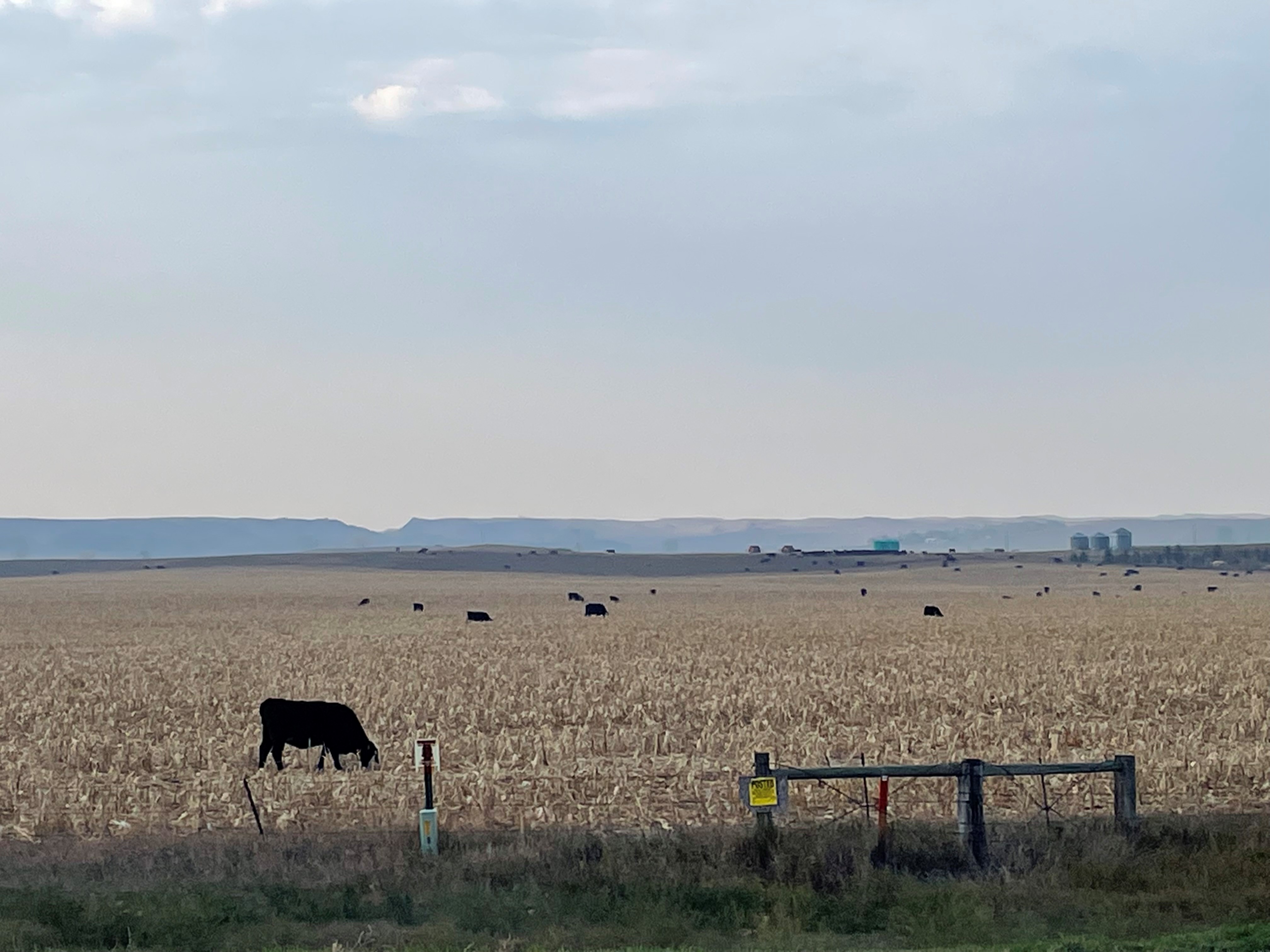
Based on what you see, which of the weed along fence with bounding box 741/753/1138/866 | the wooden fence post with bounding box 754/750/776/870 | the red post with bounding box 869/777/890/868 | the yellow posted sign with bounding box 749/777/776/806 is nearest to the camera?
the wooden fence post with bounding box 754/750/776/870

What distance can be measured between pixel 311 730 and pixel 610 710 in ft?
19.1

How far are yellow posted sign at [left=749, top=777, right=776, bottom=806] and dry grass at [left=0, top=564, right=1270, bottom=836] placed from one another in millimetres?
2672

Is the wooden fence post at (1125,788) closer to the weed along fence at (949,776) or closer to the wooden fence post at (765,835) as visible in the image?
the weed along fence at (949,776)

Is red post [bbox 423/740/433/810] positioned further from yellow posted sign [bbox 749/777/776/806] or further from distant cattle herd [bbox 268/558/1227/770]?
distant cattle herd [bbox 268/558/1227/770]

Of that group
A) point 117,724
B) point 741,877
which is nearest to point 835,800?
point 741,877

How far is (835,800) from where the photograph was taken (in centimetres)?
1588

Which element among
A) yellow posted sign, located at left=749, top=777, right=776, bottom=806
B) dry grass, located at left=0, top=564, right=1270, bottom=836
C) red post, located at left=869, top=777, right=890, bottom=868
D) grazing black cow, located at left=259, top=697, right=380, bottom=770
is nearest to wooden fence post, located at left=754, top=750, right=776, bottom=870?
yellow posted sign, located at left=749, top=777, right=776, bottom=806

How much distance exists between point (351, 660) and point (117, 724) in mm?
10382

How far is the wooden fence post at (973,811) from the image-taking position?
38.7 feet

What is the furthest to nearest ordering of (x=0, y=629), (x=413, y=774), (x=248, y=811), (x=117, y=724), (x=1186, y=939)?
(x=0, y=629) < (x=117, y=724) < (x=413, y=774) < (x=248, y=811) < (x=1186, y=939)

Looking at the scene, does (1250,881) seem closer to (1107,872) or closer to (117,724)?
(1107,872)

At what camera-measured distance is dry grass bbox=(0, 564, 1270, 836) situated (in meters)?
16.1

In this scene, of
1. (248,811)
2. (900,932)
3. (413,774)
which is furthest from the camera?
(413,774)

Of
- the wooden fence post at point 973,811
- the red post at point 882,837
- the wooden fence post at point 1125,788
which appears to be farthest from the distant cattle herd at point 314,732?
the wooden fence post at point 1125,788
